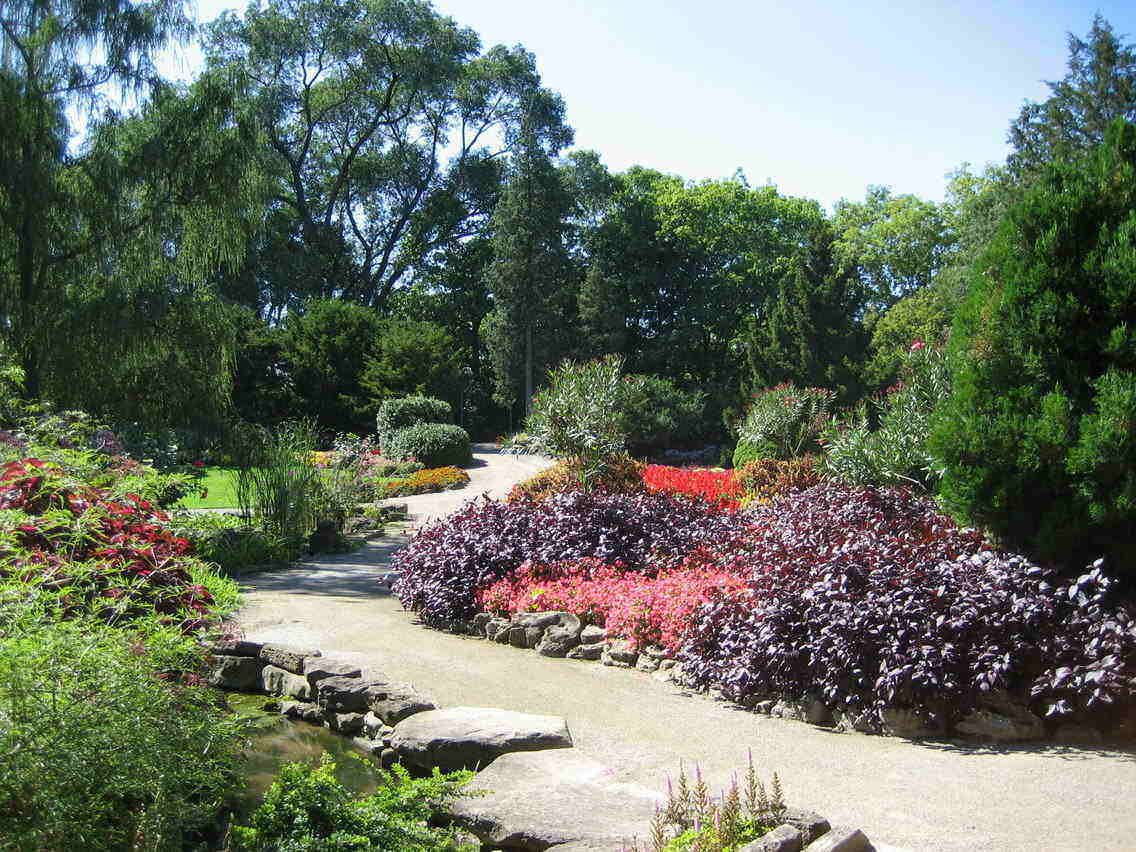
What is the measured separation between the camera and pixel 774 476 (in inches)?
494

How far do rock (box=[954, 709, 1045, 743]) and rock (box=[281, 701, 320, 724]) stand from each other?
131 inches

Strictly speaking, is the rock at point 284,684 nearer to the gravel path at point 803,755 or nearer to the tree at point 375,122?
the gravel path at point 803,755

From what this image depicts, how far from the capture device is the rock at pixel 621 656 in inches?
234

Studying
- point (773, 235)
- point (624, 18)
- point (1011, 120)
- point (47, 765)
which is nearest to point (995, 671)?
point (47, 765)

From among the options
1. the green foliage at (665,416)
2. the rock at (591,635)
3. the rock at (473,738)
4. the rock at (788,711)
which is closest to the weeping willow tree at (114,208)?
the rock at (591,635)

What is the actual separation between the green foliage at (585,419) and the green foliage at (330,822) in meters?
7.29

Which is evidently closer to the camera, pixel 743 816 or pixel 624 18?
pixel 743 816

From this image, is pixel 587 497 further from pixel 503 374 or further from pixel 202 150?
pixel 503 374

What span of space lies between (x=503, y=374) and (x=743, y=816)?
97.0 ft

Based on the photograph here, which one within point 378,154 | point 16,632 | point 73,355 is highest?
point 378,154

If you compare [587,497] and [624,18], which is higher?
[624,18]

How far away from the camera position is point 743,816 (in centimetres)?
306

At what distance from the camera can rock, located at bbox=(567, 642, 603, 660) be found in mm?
6141

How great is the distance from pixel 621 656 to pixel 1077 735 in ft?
8.56
